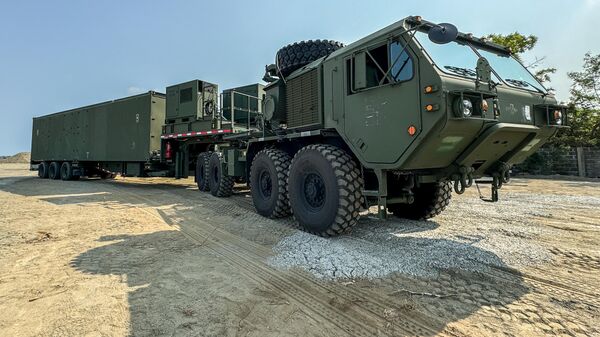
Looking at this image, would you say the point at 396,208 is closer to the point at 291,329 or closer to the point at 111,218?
the point at 291,329

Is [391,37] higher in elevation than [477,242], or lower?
higher

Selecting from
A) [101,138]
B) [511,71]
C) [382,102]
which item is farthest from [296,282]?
[101,138]

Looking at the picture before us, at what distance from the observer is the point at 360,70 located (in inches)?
172

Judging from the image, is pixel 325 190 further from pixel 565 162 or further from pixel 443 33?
pixel 565 162

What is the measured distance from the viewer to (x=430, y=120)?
3492 mm

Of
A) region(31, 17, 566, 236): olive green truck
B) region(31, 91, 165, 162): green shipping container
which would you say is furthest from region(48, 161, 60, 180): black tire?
region(31, 17, 566, 236): olive green truck

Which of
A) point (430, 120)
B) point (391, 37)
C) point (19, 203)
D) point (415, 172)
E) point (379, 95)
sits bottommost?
point (19, 203)

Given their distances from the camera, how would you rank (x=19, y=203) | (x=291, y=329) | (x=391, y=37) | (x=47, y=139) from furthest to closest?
1. (x=47, y=139)
2. (x=19, y=203)
3. (x=391, y=37)
4. (x=291, y=329)

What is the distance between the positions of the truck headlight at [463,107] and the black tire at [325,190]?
61.4 inches

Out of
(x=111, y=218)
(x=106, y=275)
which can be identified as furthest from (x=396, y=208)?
(x=111, y=218)

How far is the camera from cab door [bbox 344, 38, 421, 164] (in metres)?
3.75

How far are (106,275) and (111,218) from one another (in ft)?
11.0

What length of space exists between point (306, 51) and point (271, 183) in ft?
8.77

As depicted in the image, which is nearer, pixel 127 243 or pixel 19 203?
pixel 127 243
